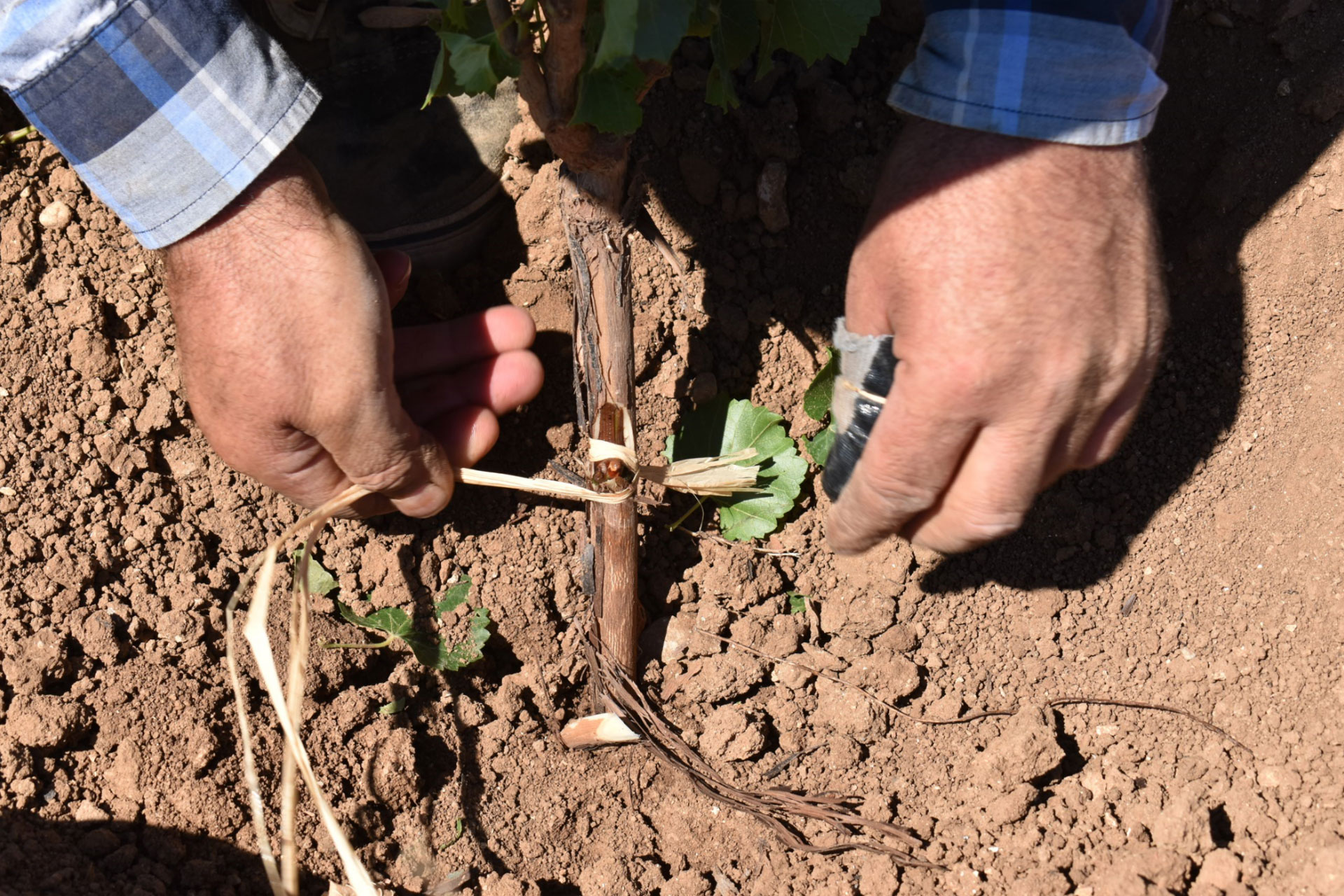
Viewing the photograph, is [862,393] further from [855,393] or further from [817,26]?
[817,26]

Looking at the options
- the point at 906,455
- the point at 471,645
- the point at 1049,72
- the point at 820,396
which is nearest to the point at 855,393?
the point at 906,455

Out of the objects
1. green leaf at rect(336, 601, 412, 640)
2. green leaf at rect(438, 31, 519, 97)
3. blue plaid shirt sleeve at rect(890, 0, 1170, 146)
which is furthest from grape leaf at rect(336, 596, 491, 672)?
blue plaid shirt sleeve at rect(890, 0, 1170, 146)

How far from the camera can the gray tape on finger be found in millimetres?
1773

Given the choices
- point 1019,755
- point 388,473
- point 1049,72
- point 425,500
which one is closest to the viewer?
point 1049,72

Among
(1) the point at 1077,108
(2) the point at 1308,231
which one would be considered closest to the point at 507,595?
(1) the point at 1077,108

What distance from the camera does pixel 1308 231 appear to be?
8.13ft

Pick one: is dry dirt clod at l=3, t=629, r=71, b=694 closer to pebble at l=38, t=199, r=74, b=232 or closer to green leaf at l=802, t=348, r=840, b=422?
pebble at l=38, t=199, r=74, b=232

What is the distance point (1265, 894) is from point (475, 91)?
2277mm

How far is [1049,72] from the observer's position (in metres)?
1.66

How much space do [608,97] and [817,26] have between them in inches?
18.4

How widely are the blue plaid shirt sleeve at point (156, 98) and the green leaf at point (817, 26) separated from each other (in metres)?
0.91

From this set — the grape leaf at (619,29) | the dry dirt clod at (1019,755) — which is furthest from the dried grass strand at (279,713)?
the dry dirt clod at (1019,755)

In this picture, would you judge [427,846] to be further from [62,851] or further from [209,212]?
[209,212]

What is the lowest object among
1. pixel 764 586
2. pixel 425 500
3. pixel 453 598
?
pixel 764 586
